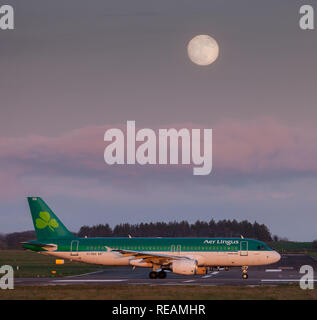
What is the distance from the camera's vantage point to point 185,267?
49.7 m

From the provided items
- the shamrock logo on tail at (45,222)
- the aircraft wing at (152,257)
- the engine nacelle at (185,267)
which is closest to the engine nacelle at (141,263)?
the aircraft wing at (152,257)

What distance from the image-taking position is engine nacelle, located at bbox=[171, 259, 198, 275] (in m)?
49.6

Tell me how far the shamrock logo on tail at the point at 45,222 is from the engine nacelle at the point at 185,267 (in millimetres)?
13002

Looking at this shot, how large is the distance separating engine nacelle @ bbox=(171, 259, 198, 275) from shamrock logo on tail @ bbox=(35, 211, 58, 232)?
13002mm

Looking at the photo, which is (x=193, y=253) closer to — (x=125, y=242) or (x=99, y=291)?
(x=125, y=242)

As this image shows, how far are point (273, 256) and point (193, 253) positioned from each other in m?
7.32

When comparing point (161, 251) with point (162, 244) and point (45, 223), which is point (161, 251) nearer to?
point (162, 244)

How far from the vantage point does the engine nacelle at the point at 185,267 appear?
163 feet

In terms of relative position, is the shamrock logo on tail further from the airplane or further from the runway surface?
the runway surface

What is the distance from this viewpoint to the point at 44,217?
5659 cm

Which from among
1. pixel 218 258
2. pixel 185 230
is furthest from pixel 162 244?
pixel 185 230
